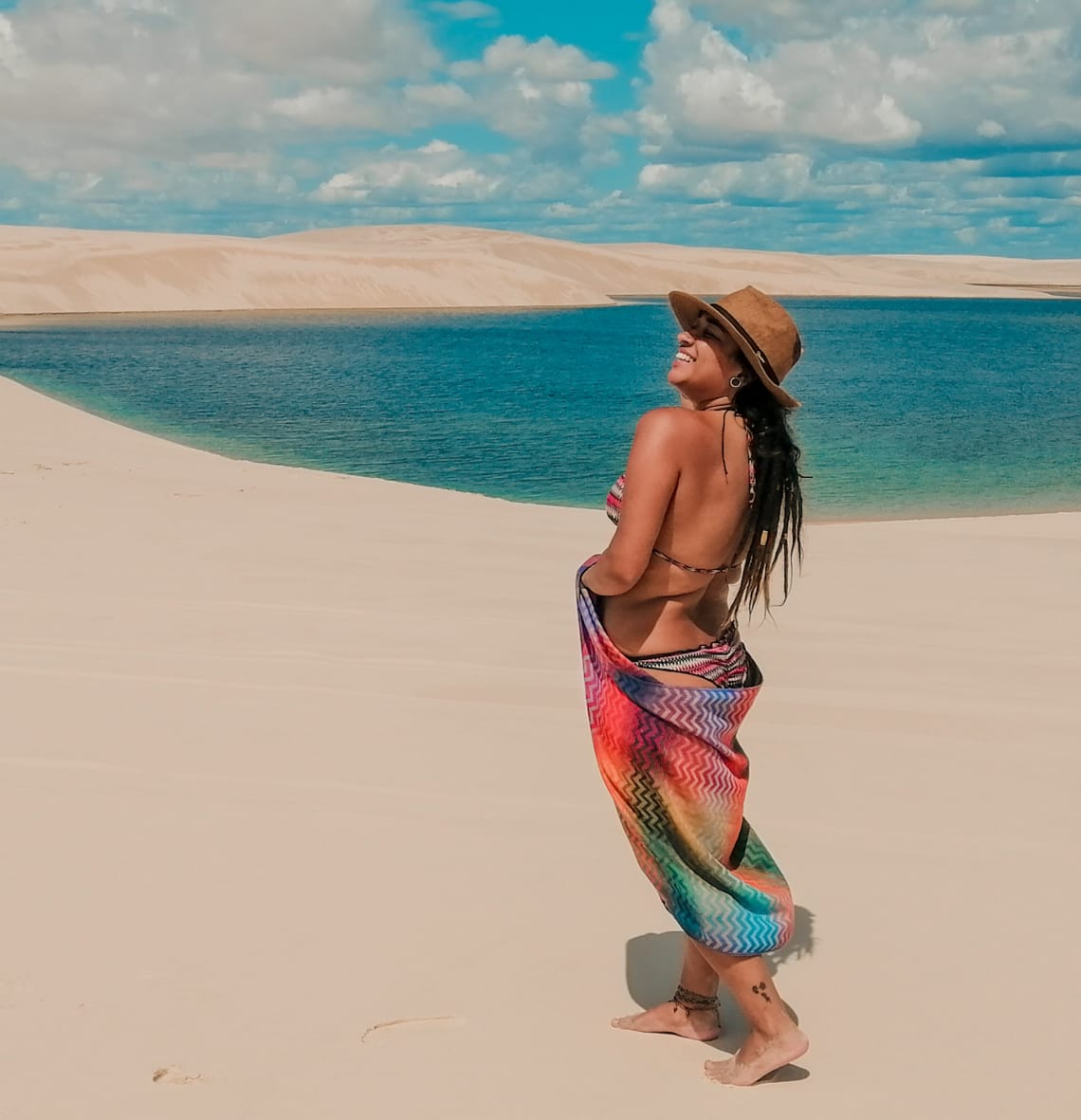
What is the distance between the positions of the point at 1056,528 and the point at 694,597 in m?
10.8

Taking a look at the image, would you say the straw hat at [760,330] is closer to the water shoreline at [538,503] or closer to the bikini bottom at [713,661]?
the bikini bottom at [713,661]

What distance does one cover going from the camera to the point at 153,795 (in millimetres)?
4820

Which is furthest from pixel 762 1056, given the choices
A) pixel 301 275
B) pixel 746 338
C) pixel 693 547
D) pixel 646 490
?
pixel 301 275

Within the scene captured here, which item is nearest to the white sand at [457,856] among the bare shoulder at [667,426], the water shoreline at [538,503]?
the bare shoulder at [667,426]

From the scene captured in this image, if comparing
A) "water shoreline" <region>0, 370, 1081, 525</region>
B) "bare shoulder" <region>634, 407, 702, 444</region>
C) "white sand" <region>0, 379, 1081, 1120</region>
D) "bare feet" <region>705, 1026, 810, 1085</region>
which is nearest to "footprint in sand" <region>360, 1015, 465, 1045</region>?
"white sand" <region>0, 379, 1081, 1120</region>

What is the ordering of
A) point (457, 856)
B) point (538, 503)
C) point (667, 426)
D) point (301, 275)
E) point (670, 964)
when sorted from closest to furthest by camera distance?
point (667, 426), point (670, 964), point (457, 856), point (538, 503), point (301, 275)

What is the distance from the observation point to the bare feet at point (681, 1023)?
11.2 feet

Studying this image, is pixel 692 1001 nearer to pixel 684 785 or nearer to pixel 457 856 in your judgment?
pixel 684 785

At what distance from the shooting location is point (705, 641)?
316 centimetres

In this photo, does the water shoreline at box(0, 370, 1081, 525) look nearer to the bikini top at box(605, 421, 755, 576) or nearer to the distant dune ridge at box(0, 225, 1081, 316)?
the bikini top at box(605, 421, 755, 576)

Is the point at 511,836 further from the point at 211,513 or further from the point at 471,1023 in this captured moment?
the point at 211,513

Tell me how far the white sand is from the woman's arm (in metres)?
1.33

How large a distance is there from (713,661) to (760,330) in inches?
31.9

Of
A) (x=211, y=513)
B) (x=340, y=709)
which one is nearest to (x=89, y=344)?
(x=211, y=513)
